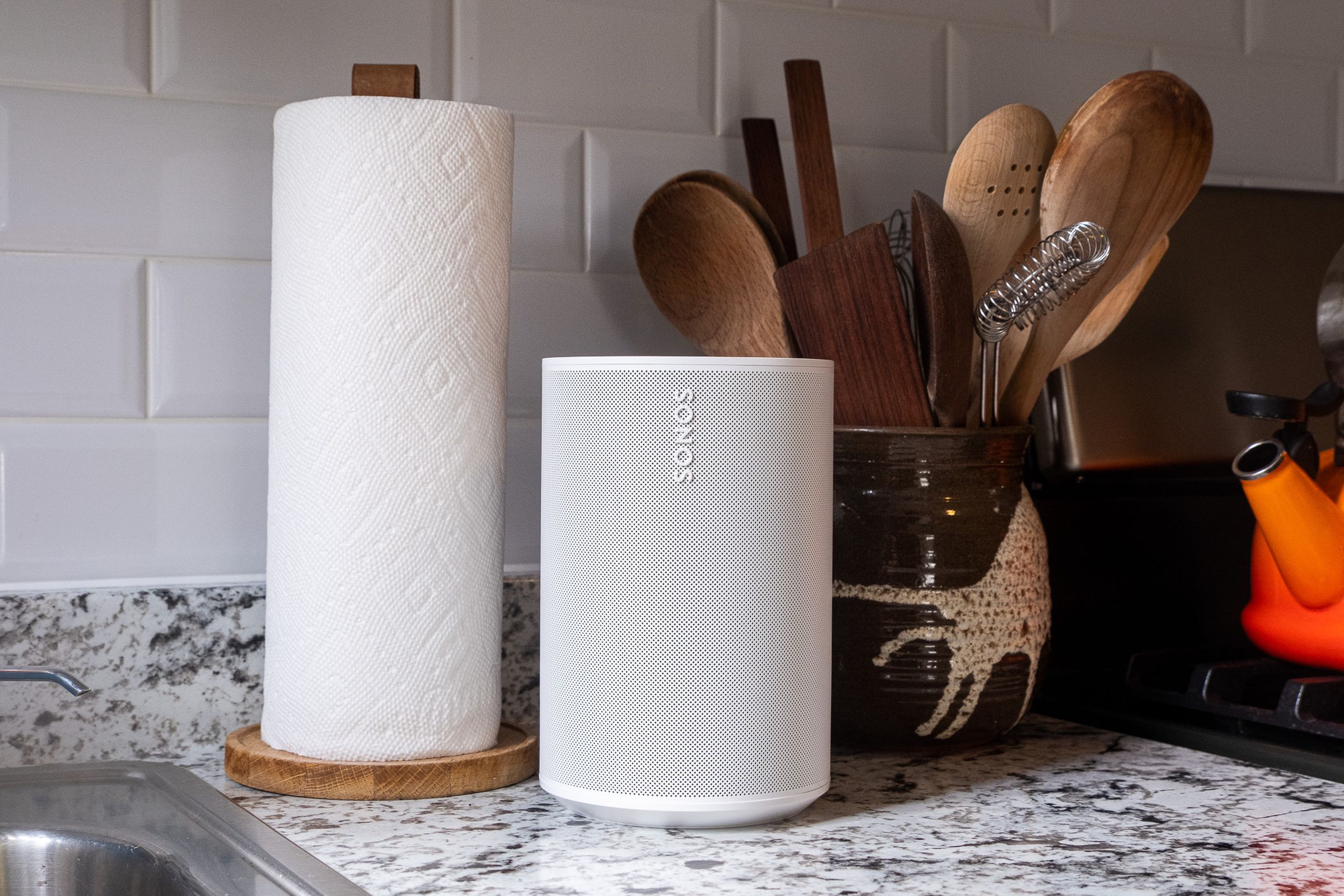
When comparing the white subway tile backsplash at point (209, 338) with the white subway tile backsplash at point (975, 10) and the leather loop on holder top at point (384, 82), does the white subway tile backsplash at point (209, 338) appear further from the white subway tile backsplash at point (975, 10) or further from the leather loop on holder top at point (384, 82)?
the white subway tile backsplash at point (975, 10)

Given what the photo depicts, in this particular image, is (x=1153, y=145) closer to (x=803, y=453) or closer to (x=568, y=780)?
(x=803, y=453)

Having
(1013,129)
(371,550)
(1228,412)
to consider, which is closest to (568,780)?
(371,550)

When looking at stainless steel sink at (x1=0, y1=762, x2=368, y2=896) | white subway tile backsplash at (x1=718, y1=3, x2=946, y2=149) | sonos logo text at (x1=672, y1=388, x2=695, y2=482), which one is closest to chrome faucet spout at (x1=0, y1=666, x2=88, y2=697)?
stainless steel sink at (x1=0, y1=762, x2=368, y2=896)

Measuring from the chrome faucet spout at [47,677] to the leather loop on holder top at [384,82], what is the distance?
0.32 meters

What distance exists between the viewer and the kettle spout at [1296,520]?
725 millimetres

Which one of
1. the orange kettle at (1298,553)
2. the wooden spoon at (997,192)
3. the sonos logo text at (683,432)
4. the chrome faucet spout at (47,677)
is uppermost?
the wooden spoon at (997,192)

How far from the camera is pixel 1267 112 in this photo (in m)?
1.05

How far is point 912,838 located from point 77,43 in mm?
623

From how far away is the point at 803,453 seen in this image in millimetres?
576

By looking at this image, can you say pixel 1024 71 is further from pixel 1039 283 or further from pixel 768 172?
pixel 1039 283

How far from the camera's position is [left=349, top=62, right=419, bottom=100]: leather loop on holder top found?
25.2 inches

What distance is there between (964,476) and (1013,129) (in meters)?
0.19

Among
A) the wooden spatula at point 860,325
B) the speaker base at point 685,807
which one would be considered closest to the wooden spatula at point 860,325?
the wooden spatula at point 860,325

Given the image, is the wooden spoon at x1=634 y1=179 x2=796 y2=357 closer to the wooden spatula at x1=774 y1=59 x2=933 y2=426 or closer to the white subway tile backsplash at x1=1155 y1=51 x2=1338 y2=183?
the wooden spatula at x1=774 y1=59 x2=933 y2=426
